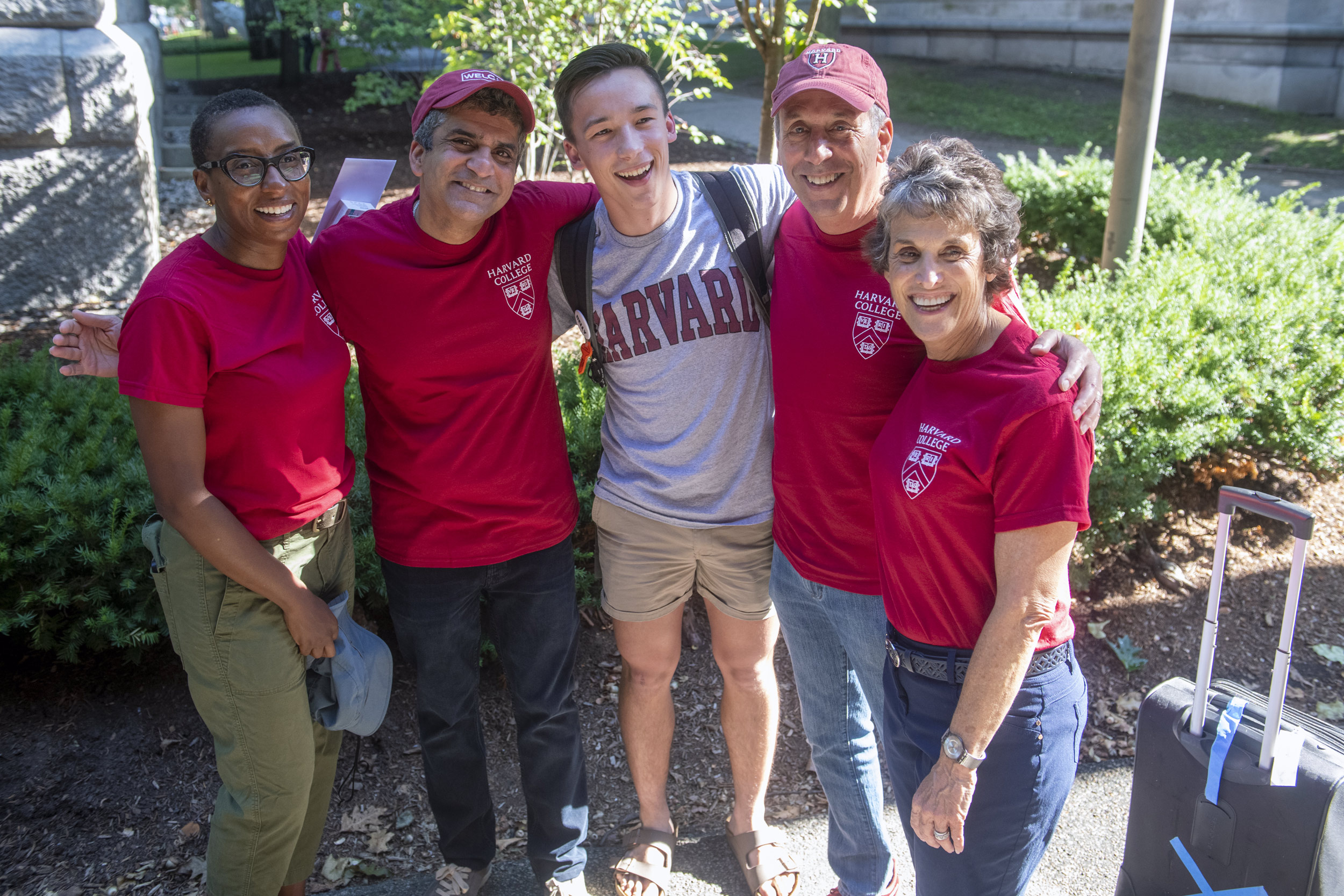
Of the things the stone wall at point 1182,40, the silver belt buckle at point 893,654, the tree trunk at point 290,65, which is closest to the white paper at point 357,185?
the silver belt buckle at point 893,654

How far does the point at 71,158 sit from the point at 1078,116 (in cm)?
1296

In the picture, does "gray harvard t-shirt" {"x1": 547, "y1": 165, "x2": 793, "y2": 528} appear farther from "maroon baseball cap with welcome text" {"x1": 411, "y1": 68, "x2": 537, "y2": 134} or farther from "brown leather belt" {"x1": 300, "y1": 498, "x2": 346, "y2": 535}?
"brown leather belt" {"x1": 300, "y1": 498, "x2": 346, "y2": 535}

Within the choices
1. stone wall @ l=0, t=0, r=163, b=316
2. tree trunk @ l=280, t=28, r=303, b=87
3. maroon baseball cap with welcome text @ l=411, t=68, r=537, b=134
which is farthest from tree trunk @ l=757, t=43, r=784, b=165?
tree trunk @ l=280, t=28, r=303, b=87

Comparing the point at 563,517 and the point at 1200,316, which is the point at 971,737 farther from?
the point at 1200,316

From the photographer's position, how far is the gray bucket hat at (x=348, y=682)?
2.47m

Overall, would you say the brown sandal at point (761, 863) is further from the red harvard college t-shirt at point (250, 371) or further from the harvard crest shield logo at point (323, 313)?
the harvard crest shield logo at point (323, 313)

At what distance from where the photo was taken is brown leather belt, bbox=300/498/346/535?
2.44 meters

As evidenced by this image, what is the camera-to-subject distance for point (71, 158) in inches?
232

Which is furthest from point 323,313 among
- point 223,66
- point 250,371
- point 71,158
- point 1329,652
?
point 223,66

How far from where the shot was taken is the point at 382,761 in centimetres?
344

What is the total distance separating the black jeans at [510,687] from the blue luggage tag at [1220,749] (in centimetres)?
162

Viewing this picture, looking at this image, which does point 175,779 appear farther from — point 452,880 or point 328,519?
point 328,519

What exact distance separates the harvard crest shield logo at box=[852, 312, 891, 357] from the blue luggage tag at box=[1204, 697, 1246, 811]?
1.11 m

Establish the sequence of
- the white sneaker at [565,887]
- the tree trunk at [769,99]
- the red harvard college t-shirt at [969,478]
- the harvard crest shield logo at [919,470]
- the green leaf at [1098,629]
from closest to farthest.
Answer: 1. the red harvard college t-shirt at [969,478]
2. the harvard crest shield logo at [919,470]
3. the white sneaker at [565,887]
4. the green leaf at [1098,629]
5. the tree trunk at [769,99]
